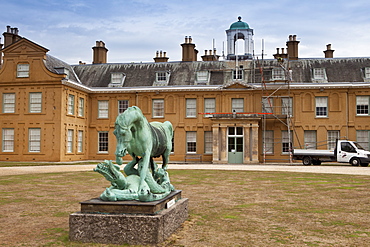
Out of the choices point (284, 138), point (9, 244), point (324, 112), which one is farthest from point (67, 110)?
point (9, 244)

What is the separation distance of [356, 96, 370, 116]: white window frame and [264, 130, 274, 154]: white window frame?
22.0 feet

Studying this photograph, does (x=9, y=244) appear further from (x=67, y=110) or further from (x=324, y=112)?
(x=324, y=112)

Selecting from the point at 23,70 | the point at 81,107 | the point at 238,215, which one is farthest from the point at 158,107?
the point at 238,215

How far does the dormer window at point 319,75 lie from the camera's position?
3191 cm

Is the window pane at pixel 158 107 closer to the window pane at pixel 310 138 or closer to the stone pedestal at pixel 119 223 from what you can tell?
the window pane at pixel 310 138

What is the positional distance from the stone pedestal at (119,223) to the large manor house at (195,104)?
2474 centimetres

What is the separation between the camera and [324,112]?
31.5 meters

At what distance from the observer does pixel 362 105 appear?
3106 centimetres

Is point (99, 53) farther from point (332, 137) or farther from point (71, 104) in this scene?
point (332, 137)

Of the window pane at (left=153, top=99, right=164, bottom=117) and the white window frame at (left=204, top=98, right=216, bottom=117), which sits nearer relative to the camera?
the white window frame at (left=204, top=98, right=216, bottom=117)

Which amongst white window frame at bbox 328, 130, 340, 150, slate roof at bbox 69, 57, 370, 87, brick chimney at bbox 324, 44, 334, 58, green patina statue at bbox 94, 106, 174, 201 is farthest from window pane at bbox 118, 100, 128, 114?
green patina statue at bbox 94, 106, 174, 201

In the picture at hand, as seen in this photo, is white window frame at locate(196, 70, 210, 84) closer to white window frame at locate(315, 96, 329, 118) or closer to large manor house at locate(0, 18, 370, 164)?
large manor house at locate(0, 18, 370, 164)

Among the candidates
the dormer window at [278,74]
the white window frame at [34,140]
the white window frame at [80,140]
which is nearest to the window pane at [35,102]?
the white window frame at [34,140]

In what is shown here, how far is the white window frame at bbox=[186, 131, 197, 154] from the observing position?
32781 millimetres
